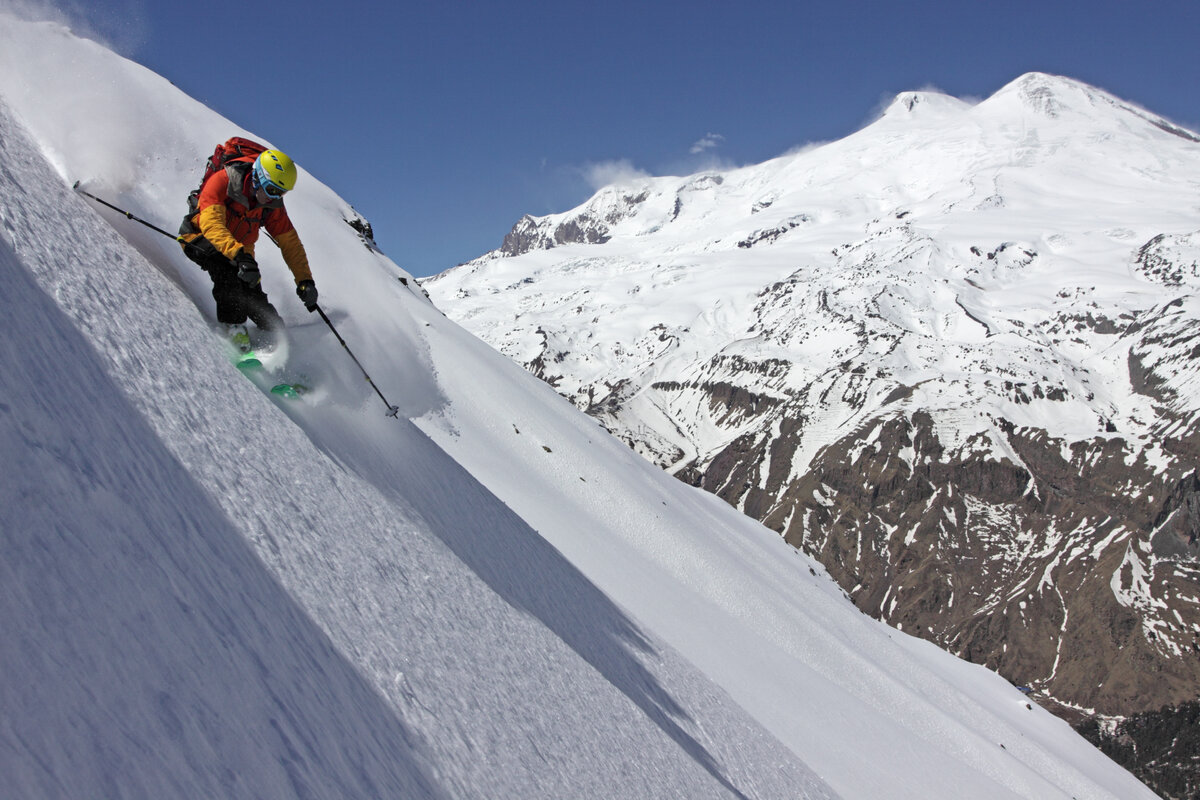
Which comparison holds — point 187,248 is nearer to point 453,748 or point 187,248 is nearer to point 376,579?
point 376,579

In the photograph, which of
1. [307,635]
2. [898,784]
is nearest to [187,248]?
[307,635]

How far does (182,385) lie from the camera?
6.60 meters

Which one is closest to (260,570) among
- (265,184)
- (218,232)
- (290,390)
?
(290,390)

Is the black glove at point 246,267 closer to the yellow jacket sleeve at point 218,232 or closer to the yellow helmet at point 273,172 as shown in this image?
the yellow jacket sleeve at point 218,232

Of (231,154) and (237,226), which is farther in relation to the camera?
(237,226)

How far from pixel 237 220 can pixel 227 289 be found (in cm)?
103

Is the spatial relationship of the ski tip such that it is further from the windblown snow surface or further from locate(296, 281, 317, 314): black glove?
locate(296, 281, 317, 314): black glove

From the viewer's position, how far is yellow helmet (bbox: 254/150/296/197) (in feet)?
30.5

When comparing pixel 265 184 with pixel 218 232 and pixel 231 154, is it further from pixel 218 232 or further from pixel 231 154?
pixel 218 232

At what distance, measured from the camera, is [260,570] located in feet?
18.5

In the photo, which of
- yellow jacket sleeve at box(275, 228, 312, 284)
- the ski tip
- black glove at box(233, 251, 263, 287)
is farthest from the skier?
the ski tip

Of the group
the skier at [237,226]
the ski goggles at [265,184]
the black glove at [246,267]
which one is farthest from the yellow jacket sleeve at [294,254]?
the black glove at [246,267]

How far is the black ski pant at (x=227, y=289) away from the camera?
352 inches

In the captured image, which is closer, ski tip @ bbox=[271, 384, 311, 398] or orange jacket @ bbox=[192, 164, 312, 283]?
ski tip @ bbox=[271, 384, 311, 398]
